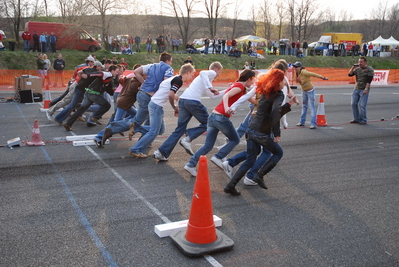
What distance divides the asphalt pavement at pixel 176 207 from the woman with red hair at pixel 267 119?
0.59 meters

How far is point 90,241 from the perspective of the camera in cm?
437

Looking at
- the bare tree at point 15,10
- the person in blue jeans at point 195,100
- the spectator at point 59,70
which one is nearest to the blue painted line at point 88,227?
the person in blue jeans at point 195,100

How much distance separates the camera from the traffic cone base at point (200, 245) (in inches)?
160

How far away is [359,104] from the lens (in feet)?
40.8

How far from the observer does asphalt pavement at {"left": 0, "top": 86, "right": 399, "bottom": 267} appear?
4141 millimetres

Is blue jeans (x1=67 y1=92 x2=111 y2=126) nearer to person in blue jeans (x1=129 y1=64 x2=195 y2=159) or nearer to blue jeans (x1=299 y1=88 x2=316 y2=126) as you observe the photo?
person in blue jeans (x1=129 y1=64 x2=195 y2=159)

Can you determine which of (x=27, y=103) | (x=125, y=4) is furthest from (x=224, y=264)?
(x=125, y=4)

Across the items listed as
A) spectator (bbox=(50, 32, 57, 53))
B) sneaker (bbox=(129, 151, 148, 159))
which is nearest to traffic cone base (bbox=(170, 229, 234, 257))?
sneaker (bbox=(129, 151, 148, 159))

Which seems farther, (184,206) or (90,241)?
(184,206)

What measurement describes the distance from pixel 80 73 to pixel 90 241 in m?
7.00

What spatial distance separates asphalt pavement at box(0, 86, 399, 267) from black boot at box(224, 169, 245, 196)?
0.10m

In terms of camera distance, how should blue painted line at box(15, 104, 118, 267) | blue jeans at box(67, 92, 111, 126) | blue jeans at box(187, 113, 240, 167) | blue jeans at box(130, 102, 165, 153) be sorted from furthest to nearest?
blue jeans at box(67, 92, 111, 126) → blue jeans at box(130, 102, 165, 153) → blue jeans at box(187, 113, 240, 167) → blue painted line at box(15, 104, 118, 267)

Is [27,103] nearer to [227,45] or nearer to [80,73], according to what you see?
[80,73]

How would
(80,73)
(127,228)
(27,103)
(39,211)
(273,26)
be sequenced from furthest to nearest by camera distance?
1. (273,26)
2. (27,103)
3. (80,73)
4. (39,211)
5. (127,228)
